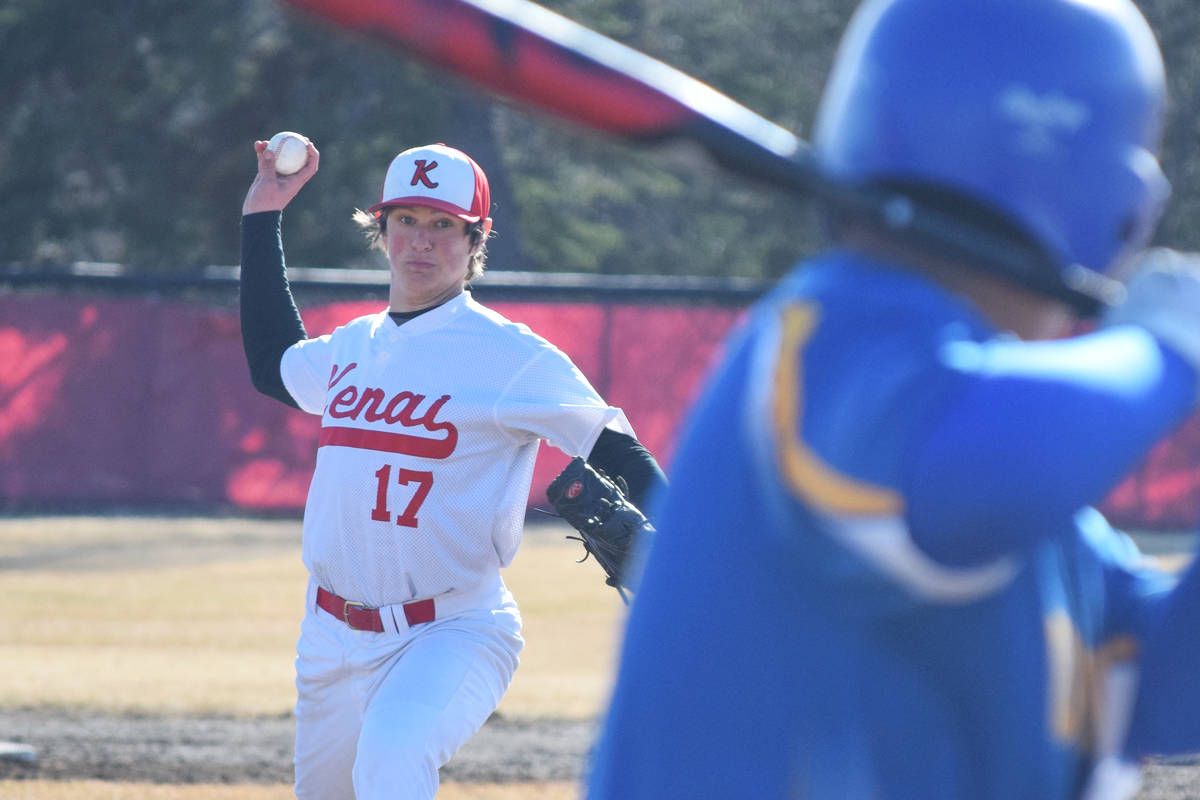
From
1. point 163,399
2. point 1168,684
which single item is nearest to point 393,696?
point 1168,684

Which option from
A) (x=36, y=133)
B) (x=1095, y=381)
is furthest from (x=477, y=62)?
(x=36, y=133)

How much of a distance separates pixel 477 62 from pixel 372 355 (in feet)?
9.79

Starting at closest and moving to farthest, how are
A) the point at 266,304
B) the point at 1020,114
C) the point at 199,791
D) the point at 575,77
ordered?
the point at 1020,114 → the point at 575,77 → the point at 266,304 → the point at 199,791

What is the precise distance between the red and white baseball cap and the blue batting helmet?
312 cm

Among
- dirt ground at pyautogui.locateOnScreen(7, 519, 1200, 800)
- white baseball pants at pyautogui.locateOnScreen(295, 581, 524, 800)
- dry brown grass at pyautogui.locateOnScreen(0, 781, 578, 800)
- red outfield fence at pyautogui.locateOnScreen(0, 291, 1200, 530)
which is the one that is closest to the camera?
white baseball pants at pyautogui.locateOnScreen(295, 581, 524, 800)

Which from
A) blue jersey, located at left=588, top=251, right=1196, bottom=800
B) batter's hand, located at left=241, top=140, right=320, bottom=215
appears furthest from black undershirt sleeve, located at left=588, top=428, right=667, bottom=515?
blue jersey, located at left=588, top=251, right=1196, bottom=800

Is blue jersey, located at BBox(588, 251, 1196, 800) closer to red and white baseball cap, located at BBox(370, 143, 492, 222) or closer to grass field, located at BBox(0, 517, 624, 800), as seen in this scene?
red and white baseball cap, located at BBox(370, 143, 492, 222)

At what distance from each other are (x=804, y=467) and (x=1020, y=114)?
13.1 inches

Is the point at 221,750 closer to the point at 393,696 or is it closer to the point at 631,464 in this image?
the point at 393,696

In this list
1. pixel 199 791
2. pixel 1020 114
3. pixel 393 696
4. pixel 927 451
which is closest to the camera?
pixel 927 451

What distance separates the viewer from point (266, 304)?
4.57 metres

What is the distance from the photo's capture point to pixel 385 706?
3.86m

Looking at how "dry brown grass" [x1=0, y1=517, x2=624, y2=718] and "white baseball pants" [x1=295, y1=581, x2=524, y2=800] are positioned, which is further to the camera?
"dry brown grass" [x1=0, y1=517, x2=624, y2=718]

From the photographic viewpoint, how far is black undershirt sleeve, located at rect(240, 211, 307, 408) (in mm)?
4461
